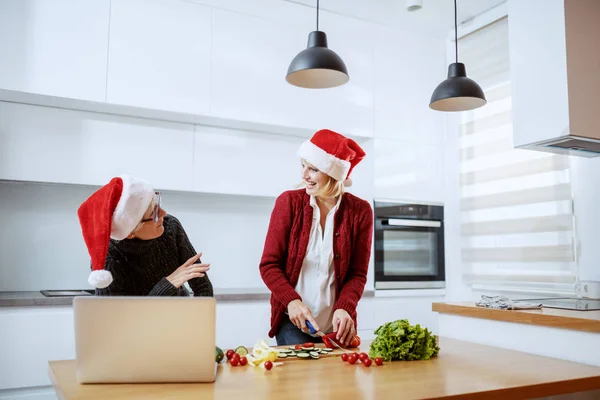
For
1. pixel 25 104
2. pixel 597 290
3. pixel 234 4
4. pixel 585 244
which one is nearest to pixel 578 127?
pixel 597 290

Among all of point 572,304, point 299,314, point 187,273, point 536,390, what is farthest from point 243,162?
point 536,390

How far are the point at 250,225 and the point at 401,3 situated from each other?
1838mm

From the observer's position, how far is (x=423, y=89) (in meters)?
4.19

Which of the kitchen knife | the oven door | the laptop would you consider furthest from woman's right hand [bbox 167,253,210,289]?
the oven door

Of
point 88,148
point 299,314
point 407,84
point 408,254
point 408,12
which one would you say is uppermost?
point 408,12

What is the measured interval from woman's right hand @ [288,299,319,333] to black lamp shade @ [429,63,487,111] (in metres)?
1.19

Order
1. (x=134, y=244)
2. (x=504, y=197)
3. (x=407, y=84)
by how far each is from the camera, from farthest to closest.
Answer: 1. (x=407, y=84)
2. (x=504, y=197)
3. (x=134, y=244)

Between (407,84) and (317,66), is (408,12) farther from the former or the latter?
(317,66)

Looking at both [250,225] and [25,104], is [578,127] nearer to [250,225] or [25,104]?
[250,225]

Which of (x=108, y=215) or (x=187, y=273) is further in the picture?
(x=187, y=273)

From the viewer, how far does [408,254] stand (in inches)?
157

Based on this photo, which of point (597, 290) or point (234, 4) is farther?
point (234, 4)

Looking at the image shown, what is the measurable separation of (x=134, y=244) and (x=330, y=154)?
83 centimetres

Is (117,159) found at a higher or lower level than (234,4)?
lower
